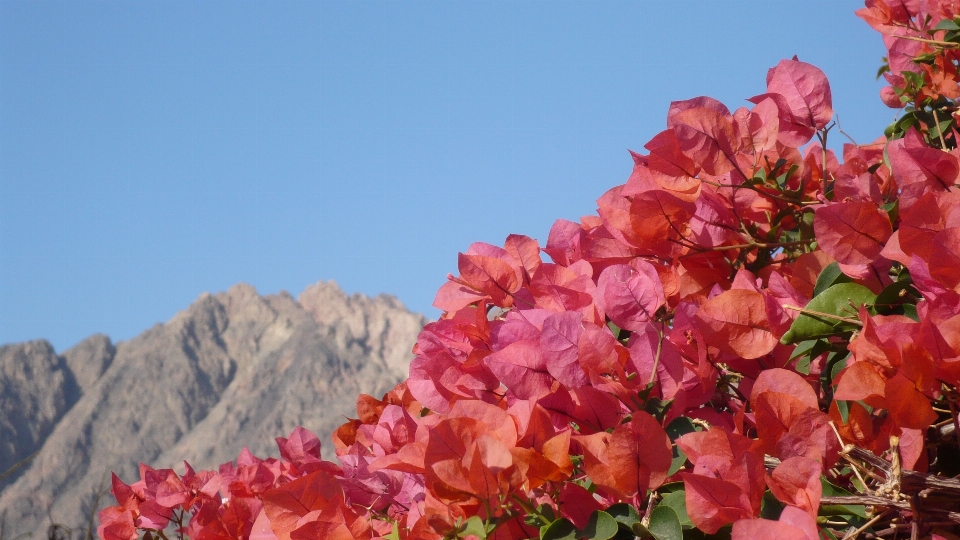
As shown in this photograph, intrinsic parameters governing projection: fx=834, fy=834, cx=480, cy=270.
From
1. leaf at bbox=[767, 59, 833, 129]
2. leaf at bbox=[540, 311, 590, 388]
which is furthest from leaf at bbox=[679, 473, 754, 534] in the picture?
leaf at bbox=[767, 59, 833, 129]

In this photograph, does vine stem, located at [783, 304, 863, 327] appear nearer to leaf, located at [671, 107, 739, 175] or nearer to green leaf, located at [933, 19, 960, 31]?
leaf, located at [671, 107, 739, 175]

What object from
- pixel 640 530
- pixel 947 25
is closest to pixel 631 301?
pixel 640 530

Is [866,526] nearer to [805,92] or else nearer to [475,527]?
[475,527]

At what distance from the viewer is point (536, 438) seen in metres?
0.64

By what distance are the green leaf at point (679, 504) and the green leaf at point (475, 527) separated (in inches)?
4.9

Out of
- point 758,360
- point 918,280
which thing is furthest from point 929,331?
point 758,360

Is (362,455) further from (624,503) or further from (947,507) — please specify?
(947,507)

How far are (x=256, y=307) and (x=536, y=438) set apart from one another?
42907mm

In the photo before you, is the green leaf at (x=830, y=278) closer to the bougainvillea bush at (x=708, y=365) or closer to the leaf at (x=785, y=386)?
the bougainvillea bush at (x=708, y=365)

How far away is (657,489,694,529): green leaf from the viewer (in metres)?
0.59

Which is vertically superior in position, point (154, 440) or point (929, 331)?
point (154, 440)

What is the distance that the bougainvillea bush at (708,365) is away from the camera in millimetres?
550

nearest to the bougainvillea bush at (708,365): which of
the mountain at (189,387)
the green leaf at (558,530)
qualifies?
the green leaf at (558,530)

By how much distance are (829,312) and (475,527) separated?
316mm
